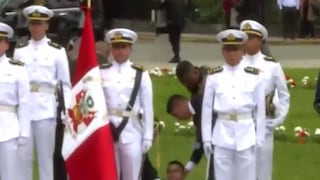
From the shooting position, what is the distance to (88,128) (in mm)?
13641

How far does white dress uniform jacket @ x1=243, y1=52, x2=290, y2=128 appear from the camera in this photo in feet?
47.2

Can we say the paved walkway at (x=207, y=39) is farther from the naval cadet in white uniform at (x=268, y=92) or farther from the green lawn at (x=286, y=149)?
the naval cadet in white uniform at (x=268, y=92)

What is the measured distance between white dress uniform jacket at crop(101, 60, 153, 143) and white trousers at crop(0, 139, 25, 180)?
3.58 ft

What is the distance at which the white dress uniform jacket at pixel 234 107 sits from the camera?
13672 millimetres

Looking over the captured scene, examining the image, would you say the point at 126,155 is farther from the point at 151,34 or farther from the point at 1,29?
the point at 151,34

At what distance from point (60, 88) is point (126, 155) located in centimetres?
142

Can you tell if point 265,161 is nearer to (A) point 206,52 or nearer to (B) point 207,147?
(B) point 207,147

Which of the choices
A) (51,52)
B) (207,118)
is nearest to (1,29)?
(51,52)

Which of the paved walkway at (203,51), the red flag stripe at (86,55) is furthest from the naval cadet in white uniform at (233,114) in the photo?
Answer: the paved walkway at (203,51)

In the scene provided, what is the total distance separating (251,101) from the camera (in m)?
13.8

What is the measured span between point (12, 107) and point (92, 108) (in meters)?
0.93

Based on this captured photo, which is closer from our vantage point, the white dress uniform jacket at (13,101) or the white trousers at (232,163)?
the white trousers at (232,163)

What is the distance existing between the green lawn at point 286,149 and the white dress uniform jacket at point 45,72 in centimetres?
263

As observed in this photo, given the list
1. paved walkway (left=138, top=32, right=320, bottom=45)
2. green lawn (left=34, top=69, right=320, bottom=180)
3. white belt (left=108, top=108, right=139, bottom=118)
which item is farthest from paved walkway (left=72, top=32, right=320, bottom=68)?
white belt (left=108, top=108, right=139, bottom=118)
